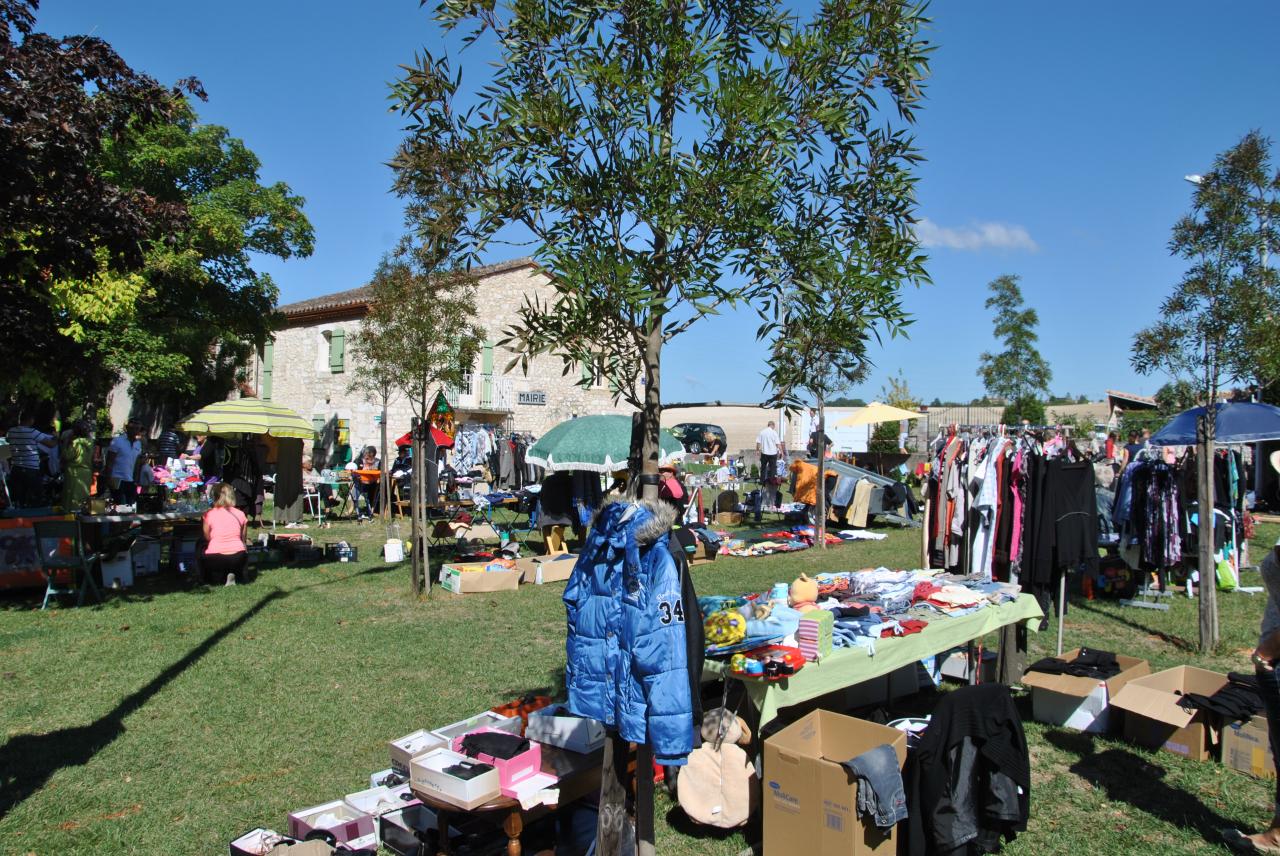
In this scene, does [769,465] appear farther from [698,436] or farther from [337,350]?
[337,350]

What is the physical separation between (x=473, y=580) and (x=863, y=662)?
651 cm

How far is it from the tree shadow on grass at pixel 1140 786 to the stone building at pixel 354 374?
2041cm

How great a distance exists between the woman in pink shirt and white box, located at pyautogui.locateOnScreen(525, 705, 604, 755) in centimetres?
763

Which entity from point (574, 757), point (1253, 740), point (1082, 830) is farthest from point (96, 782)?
point (1253, 740)

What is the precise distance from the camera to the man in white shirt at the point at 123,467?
14.0 meters

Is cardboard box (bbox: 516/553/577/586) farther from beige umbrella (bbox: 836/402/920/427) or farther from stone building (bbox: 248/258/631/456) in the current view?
stone building (bbox: 248/258/631/456)

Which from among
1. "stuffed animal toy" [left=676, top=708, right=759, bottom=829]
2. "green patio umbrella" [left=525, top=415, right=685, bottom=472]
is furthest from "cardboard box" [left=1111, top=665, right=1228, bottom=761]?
"green patio umbrella" [left=525, top=415, right=685, bottom=472]

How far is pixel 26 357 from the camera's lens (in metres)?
8.06

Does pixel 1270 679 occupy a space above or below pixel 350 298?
below

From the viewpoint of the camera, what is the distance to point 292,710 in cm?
575

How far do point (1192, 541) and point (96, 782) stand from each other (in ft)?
33.9

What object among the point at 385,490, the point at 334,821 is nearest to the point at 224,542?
the point at 385,490

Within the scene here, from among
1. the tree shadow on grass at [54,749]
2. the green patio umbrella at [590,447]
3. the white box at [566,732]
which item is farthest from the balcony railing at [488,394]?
the white box at [566,732]

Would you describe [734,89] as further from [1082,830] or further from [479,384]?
[479,384]
